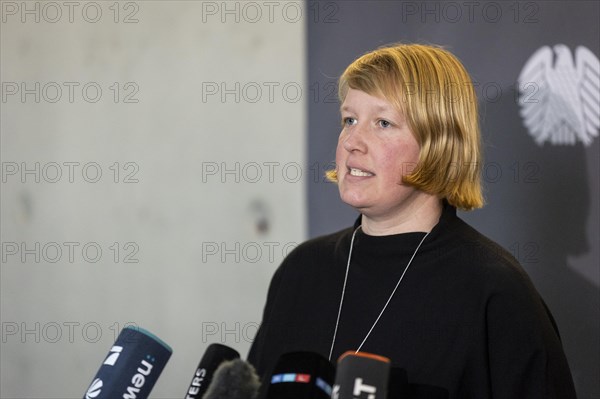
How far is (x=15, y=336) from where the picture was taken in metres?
2.27

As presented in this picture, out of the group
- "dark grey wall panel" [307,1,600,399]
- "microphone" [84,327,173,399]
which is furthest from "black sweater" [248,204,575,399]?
"dark grey wall panel" [307,1,600,399]

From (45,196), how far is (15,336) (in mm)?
411

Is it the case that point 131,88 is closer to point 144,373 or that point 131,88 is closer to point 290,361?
point 144,373

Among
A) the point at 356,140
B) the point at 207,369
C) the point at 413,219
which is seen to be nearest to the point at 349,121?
the point at 356,140

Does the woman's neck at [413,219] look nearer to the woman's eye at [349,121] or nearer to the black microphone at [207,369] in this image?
the woman's eye at [349,121]

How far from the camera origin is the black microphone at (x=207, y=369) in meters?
0.98

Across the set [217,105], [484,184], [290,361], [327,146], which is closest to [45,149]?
[217,105]

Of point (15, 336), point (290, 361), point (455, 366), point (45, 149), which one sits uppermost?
point (45, 149)

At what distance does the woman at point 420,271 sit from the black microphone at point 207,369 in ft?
1.09

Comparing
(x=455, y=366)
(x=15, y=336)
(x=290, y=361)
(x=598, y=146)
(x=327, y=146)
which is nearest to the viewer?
(x=290, y=361)

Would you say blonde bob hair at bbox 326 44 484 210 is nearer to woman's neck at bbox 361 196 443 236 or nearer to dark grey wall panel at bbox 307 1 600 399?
woman's neck at bbox 361 196 443 236

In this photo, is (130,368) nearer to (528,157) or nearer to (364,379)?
(364,379)

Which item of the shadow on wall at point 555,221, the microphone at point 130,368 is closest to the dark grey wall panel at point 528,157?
the shadow on wall at point 555,221

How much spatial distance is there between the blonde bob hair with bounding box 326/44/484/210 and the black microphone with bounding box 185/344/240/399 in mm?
454
